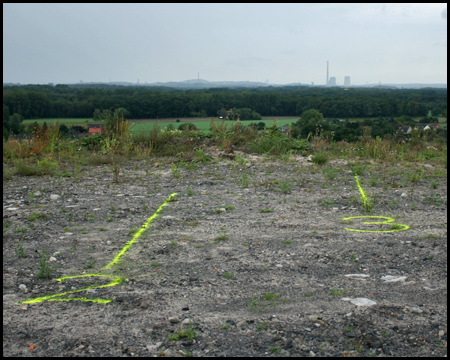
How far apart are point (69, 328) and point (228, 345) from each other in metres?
0.99

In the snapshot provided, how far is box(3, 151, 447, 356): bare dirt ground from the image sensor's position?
2246mm

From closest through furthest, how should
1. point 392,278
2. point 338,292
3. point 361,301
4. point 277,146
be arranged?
1. point 361,301
2. point 338,292
3. point 392,278
4. point 277,146

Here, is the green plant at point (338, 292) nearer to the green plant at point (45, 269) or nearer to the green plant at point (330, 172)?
the green plant at point (45, 269)

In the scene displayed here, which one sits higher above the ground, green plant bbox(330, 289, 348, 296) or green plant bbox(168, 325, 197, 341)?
green plant bbox(168, 325, 197, 341)

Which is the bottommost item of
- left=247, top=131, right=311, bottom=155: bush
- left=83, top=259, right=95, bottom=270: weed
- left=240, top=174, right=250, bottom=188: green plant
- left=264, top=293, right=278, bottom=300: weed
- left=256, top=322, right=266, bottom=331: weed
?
left=256, top=322, right=266, bottom=331: weed

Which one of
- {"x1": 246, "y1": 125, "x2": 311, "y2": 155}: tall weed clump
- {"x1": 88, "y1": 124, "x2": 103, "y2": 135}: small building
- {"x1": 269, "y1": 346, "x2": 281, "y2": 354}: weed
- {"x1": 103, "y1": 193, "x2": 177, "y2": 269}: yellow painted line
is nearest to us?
{"x1": 269, "y1": 346, "x2": 281, "y2": 354}: weed

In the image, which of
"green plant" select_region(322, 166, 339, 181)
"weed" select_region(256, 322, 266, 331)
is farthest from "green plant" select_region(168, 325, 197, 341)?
"green plant" select_region(322, 166, 339, 181)

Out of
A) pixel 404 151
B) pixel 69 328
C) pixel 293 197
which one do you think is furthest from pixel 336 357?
pixel 404 151

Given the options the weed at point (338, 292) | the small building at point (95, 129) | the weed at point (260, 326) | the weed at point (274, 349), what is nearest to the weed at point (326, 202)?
the weed at point (338, 292)

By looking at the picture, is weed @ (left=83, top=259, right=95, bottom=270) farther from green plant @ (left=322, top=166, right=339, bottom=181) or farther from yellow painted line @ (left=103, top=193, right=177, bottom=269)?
green plant @ (left=322, top=166, right=339, bottom=181)

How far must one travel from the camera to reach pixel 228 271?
10.5 ft

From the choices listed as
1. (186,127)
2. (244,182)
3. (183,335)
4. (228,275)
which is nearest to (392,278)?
(228,275)

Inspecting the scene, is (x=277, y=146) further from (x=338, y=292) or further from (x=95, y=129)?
(x=338, y=292)

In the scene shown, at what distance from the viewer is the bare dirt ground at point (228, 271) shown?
2246 millimetres
